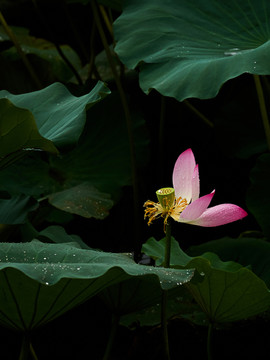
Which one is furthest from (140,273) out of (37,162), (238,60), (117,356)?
(37,162)

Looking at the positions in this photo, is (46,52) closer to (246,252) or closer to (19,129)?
(246,252)

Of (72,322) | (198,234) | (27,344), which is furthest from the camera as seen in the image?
(198,234)

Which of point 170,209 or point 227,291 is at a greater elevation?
point 170,209

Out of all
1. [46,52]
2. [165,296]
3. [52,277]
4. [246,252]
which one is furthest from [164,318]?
[46,52]

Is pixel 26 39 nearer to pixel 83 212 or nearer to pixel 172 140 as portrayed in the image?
pixel 172 140

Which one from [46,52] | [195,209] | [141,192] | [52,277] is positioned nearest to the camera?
[52,277]

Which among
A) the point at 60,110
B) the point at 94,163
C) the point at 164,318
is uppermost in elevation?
the point at 60,110
